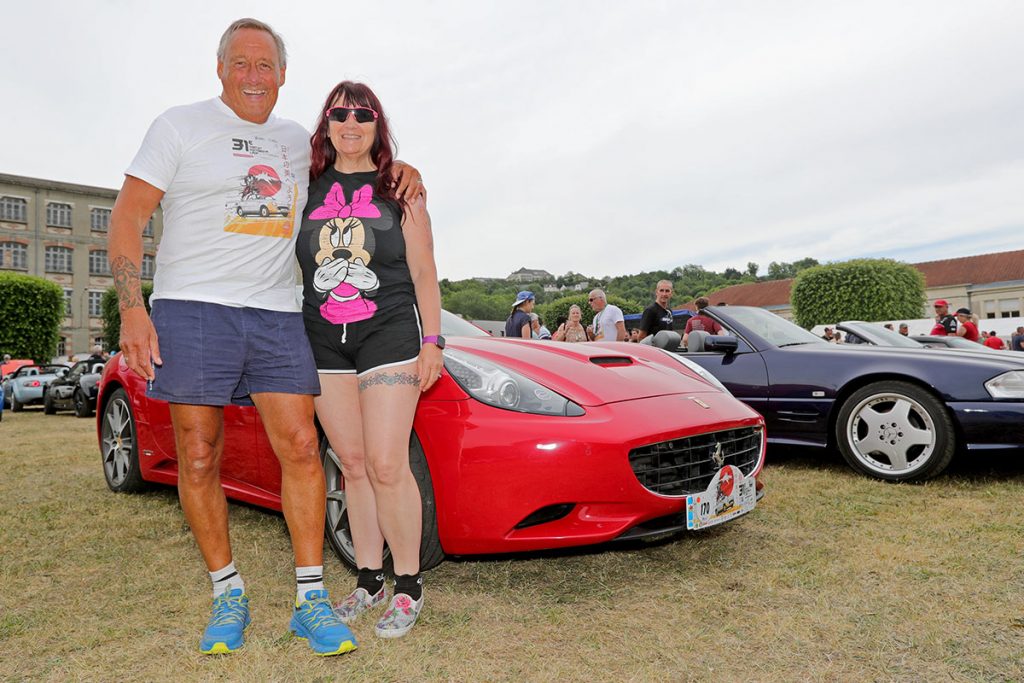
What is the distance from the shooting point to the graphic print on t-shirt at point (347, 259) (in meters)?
2.31

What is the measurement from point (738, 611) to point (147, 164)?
2377 mm

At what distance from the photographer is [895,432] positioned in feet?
14.6

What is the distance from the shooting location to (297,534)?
93.0 inches

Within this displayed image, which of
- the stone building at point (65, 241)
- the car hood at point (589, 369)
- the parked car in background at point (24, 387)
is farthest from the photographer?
the stone building at point (65, 241)

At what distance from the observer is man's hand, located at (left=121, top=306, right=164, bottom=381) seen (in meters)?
2.17

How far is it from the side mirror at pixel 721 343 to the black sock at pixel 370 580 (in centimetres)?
321

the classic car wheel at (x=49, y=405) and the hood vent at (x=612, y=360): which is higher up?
the hood vent at (x=612, y=360)

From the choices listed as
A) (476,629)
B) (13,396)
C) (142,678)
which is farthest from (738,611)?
(13,396)

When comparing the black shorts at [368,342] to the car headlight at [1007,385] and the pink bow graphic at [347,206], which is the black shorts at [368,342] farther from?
the car headlight at [1007,385]

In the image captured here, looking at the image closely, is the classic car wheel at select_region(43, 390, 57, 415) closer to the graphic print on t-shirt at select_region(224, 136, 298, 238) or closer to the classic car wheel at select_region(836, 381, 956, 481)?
the graphic print on t-shirt at select_region(224, 136, 298, 238)

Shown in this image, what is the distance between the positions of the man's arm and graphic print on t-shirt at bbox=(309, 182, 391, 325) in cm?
51

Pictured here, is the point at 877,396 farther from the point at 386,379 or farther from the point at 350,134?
the point at 350,134

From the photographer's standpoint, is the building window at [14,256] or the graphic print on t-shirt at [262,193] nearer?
the graphic print on t-shirt at [262,193]

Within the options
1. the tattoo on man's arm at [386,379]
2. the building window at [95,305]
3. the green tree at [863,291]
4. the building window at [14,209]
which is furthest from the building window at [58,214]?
the green tree at [863,291]
